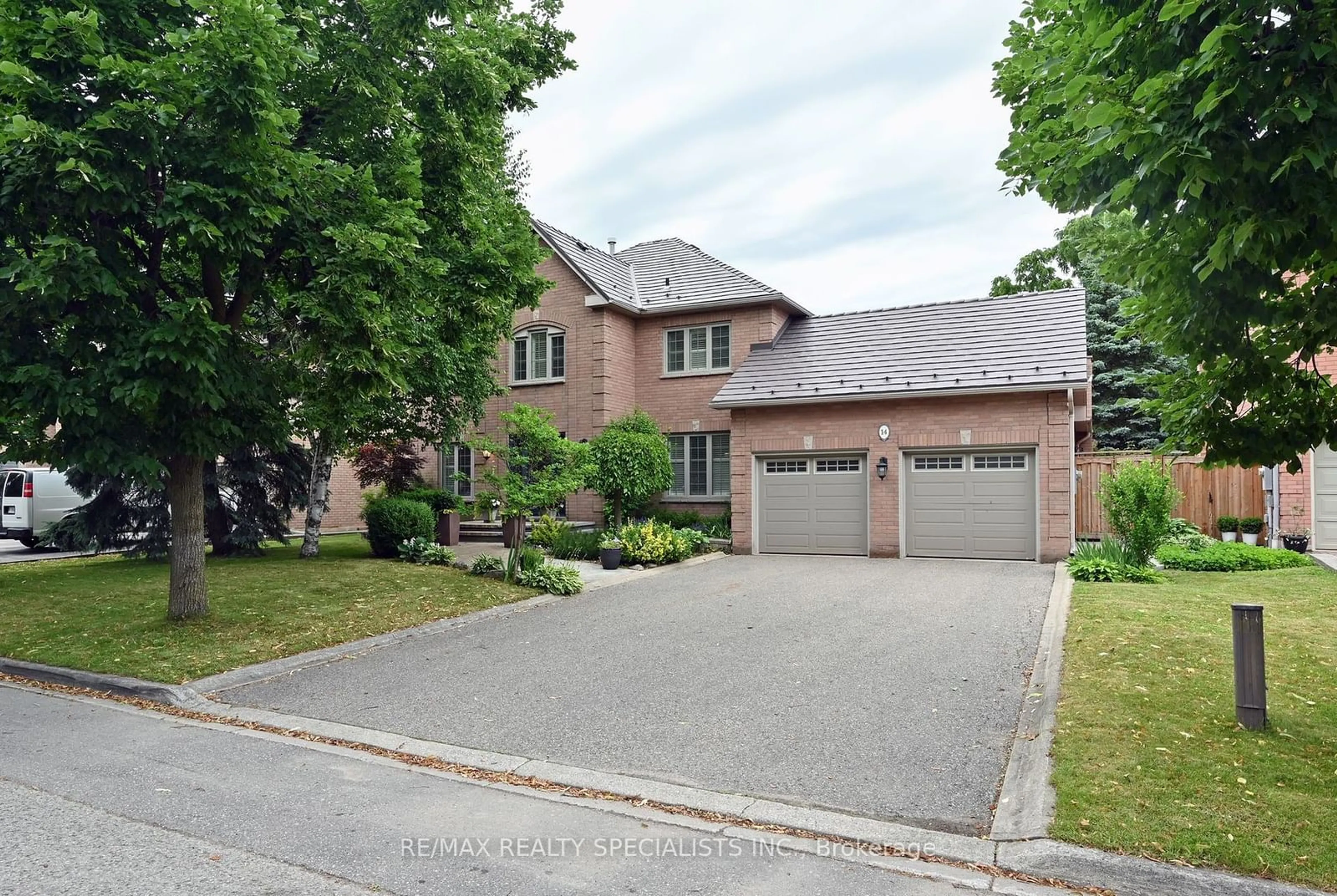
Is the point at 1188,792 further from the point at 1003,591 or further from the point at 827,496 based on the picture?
the point at 827,496

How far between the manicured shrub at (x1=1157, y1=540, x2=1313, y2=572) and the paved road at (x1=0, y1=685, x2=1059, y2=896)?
12.8 m

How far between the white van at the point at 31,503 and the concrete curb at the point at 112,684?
13.9m

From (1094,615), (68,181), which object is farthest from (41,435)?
(1094,615)

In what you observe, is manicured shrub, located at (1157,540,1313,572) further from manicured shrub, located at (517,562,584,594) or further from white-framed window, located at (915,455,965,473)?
manicured shrub, located at (517,562,584,594)

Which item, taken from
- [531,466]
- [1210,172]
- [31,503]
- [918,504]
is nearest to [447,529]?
[531,466]

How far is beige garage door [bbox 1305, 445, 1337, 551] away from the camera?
16.1 m

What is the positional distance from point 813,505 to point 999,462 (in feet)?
12.8

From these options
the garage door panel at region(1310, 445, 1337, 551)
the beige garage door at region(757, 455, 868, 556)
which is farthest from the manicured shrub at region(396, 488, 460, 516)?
the garage door panel at region(1310, 445, 1337, 551)

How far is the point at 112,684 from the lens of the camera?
737 cm

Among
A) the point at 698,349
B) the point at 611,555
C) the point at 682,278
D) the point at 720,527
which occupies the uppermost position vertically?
the point at 682,278

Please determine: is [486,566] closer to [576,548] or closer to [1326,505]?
[576,548]

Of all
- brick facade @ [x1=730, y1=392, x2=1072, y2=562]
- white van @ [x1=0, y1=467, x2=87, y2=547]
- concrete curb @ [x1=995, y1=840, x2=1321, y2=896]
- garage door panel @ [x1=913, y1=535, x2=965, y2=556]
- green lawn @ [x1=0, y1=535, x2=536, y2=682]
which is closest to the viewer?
concrete curb @ [x1=995, y1=840, x2=1321, y2=896]

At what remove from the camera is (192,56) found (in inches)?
273

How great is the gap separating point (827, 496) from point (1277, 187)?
45.8 ft
